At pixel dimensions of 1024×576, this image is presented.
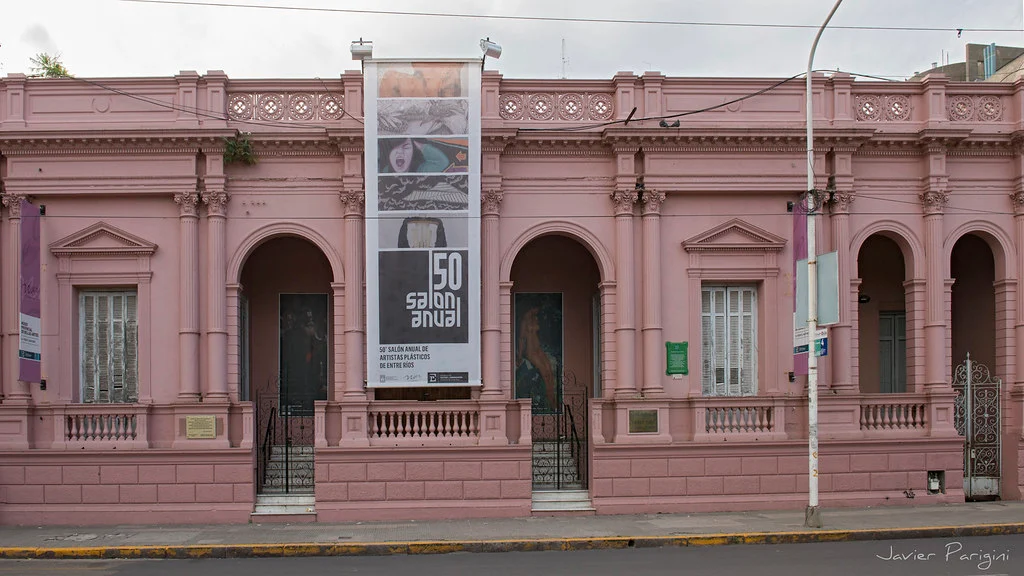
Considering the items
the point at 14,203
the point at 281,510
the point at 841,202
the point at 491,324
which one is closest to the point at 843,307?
the point at 841,202

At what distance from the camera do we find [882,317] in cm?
2244

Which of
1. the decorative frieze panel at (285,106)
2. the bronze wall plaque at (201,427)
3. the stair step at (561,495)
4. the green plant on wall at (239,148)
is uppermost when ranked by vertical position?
the decorative frieze panel at (285,106)

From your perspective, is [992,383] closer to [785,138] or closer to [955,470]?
[955,470]

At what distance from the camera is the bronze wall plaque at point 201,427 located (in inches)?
747

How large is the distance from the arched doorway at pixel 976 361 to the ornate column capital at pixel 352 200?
11.3 metres

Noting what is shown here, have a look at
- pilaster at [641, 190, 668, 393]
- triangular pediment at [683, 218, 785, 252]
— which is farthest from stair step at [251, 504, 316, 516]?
triangular pediment at [683, 218, 785, 252]

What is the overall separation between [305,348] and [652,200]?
7.66 metres

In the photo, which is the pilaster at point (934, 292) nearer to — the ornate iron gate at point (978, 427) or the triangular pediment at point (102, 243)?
the ornate iron gate at point (978, 427)

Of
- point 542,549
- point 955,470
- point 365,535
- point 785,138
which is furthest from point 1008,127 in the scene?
point 365,535

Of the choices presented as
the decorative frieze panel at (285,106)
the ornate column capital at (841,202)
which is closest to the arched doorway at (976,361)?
the ornate column capital at (841,202)

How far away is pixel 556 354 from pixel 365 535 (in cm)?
680

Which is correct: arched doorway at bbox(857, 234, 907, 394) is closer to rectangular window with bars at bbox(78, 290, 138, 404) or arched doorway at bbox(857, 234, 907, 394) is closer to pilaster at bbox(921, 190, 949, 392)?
pilaster at bbox(921, 190, 949, 392)

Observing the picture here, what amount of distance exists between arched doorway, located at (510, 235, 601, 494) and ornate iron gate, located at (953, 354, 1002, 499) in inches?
273

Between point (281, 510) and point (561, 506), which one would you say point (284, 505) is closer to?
point (281, 510)
